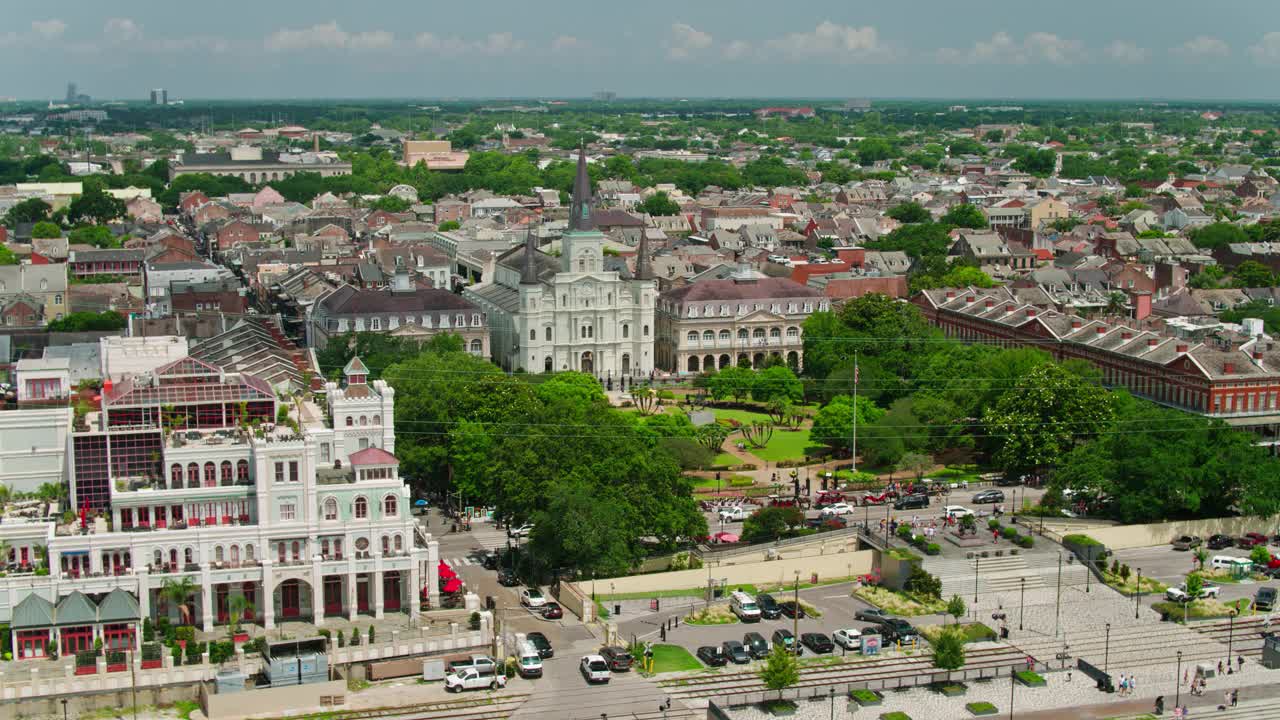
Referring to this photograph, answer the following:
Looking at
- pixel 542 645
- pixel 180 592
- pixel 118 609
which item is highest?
pixel 180 592

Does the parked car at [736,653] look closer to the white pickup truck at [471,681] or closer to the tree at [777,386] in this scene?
the white pickup truck at [471,681]

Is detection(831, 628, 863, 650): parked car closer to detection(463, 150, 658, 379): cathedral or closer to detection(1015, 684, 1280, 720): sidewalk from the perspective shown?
detection(1015, 684, 1280, 720): sidewalk

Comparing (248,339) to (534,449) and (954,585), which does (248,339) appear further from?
(954,585)

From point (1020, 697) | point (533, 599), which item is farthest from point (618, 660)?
point (1020, 697)

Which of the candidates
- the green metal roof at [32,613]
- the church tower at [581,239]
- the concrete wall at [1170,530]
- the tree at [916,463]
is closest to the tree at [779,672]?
the concrete wall at [1170,530]

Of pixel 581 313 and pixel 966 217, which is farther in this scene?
pixel 966 217

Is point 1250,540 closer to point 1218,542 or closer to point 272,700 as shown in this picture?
point 1218,542

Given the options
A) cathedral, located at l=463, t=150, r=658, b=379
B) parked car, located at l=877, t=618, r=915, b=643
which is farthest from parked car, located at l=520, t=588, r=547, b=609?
cathedral, located at l=463, t=150, r=658, b=379
